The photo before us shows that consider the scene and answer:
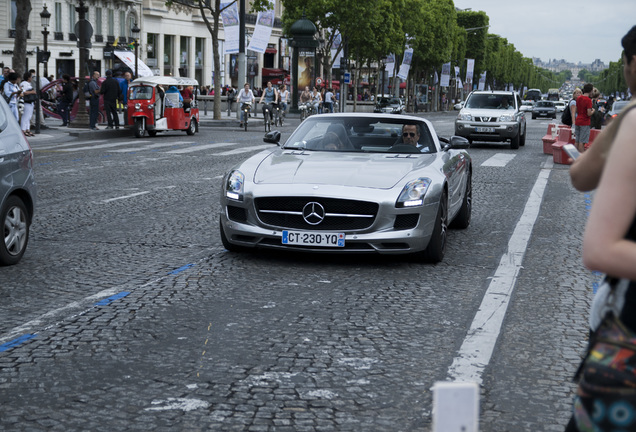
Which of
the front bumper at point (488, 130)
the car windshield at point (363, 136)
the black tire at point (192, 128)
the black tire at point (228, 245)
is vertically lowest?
the black tire at point (192, 128)

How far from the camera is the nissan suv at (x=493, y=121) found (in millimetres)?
26047

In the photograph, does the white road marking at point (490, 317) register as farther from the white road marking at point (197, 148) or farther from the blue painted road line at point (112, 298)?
the white road marking at point (197, 148)

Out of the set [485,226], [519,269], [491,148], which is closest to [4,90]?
[491,148]

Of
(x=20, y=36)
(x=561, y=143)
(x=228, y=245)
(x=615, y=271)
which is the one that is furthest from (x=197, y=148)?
(x=615, y=271)

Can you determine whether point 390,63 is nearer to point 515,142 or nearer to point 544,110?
point 544,110

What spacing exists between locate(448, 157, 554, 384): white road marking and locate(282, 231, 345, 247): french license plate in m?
1.22

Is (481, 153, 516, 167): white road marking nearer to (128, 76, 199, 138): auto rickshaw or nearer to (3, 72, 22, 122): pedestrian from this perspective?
(128, 76, 199, 138): auto rickshaw

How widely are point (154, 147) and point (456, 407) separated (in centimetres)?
2217

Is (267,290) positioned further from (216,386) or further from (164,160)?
(164,160)

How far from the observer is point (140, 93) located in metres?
27.1

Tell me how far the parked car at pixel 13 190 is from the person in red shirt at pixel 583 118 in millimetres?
14595

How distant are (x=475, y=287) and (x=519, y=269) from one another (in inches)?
38.9

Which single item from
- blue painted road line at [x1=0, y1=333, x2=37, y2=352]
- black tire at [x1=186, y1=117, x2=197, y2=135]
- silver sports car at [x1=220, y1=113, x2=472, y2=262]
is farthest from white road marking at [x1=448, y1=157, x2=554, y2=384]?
black tire at [x1=186, y1=117, x2=197, y2=135]

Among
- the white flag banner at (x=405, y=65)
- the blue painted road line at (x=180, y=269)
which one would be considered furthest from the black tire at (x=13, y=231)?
the white flag banner at (x=405, y=65)
